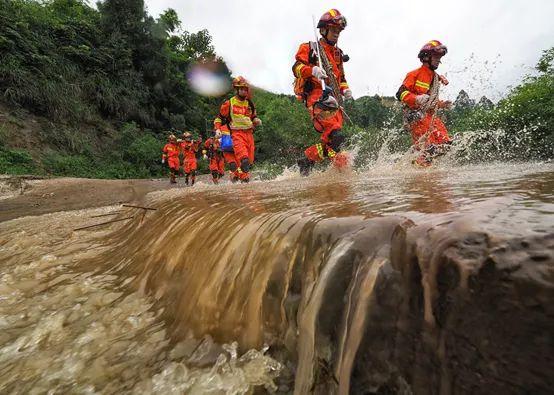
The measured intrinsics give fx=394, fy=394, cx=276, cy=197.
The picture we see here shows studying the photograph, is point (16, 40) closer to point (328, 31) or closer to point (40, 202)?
point (40, 202)

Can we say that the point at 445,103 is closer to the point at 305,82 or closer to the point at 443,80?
the point at 443,80

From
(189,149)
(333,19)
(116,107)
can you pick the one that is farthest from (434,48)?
(116,107)

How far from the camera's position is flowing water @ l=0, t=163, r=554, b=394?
618 millimetres

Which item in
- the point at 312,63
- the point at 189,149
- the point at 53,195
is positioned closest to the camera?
the point at 312,63

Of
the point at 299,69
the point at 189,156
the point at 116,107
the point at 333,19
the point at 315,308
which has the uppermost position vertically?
the point at 116,107

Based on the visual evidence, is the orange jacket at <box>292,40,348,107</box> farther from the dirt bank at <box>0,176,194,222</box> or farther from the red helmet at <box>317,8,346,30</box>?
the dirt bank at <box>0,176,194,222</box>

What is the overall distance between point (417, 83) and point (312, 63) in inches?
61.2

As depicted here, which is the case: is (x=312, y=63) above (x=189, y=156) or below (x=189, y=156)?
above

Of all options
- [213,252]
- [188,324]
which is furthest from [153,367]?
[213,252]

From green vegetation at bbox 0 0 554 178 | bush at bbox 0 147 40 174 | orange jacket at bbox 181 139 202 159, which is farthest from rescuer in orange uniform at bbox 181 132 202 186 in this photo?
bush at bbox 0 147 40 174

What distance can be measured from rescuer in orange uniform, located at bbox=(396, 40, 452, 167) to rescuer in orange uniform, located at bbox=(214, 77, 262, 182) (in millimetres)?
2104

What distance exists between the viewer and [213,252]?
1527 millimetres

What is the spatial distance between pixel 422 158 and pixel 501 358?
452 cm

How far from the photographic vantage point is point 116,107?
58.6ft
